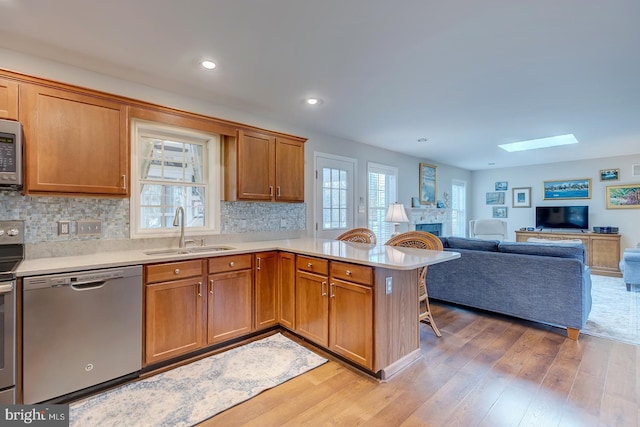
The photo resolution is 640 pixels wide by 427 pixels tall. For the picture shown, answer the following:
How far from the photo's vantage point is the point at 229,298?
270cm

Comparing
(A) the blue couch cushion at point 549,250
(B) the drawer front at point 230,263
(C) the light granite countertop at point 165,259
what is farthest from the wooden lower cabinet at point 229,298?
(A) the blue couch cushion at point 549,250

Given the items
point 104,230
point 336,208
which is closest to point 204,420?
point 104,230

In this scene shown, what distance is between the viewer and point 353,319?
2299mm

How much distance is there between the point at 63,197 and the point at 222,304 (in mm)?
1514

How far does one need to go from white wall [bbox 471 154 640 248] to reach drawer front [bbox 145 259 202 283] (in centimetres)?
759

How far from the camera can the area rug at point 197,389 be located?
1814mm

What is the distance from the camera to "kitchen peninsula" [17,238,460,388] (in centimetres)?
217

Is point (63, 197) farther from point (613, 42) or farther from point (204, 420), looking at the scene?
point (613, 42)

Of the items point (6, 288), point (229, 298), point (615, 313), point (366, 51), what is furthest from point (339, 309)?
point (615, 313)

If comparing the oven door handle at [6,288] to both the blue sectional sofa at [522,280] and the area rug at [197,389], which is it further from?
the blue sectional sofa at [522,280]

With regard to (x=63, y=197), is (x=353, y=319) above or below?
below

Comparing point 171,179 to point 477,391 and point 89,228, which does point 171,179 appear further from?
point 477,391

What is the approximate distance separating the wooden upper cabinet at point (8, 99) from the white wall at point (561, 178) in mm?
8709

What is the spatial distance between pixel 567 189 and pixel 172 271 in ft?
26.2
